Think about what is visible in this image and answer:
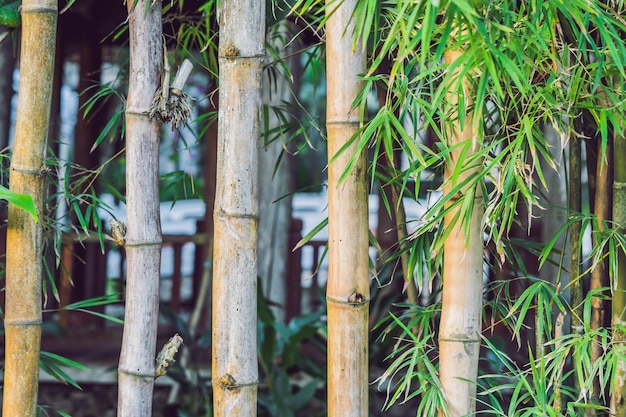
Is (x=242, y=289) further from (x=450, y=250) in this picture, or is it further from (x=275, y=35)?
(x=275, y=35)

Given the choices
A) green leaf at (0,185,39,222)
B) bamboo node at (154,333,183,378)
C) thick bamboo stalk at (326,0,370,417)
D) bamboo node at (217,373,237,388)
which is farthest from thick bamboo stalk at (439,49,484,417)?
green leaf at (0,185,39,222)

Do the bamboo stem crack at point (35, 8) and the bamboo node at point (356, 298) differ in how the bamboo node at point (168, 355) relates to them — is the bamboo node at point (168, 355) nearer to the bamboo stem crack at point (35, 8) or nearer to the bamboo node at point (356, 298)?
the bamboo node at point (356, 298)

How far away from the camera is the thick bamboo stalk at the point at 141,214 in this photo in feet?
4.50

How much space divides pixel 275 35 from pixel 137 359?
35.2 inches

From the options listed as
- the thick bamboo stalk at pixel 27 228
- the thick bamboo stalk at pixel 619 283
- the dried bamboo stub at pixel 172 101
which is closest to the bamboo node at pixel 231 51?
the dried bamboo stub at pixel 172 101

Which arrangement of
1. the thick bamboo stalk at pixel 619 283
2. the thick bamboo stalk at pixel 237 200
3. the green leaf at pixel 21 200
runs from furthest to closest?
the thick bamboo stalk at pixel 619 283, the thick bamboo stalk at pixel 237 200, the green leaf at pixel 21 200

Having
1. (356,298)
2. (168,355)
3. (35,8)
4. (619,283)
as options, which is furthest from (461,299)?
(35,8)

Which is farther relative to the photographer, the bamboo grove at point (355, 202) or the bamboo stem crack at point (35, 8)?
the bamboo stem crack at point (35, 8)

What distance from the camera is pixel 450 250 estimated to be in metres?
1.33

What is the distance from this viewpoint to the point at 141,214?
1.37 metres

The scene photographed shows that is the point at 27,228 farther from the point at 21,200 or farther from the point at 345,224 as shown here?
the point at 345,224

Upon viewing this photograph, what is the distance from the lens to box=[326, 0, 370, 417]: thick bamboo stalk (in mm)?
1288

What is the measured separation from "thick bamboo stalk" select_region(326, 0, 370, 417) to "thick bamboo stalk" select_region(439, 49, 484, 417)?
0.49 feet

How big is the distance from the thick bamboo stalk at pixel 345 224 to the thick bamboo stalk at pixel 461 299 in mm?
149
